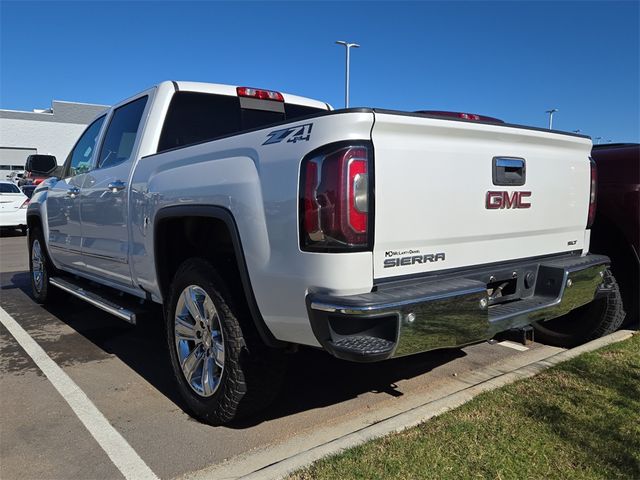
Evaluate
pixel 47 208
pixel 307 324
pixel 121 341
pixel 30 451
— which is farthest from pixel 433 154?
pixel 47 208

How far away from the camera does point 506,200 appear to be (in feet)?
10.1

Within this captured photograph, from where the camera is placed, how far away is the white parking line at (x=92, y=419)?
2789 mm

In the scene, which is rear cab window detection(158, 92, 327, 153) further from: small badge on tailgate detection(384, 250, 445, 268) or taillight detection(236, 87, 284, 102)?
small badge on tailgate detection(384, 250, 445, 268)

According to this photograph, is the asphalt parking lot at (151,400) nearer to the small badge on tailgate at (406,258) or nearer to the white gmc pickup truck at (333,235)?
the white gmc pickup truck at (333,235)

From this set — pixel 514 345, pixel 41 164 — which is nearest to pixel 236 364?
pixel 514 345

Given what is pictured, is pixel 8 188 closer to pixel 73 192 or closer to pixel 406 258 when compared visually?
pixel 73 192

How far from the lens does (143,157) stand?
3.88 m

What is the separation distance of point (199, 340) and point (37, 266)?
14.2 feet

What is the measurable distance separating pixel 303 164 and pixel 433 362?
2462 mm

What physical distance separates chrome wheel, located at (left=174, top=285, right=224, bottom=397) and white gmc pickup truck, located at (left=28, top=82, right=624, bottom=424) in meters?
0.01

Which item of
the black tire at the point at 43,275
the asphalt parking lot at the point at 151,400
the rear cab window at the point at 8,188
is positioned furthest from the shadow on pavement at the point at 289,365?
the rear cab window at the point at 8,188

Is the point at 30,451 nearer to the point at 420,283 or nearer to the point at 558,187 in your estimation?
the point at 420,283

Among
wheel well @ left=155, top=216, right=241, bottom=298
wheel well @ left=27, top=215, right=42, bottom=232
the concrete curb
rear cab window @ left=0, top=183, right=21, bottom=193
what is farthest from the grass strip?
rear cab window @ left=0, top=183, right=21, bottom=193

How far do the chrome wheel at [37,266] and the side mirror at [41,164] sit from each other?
2.98 ft
